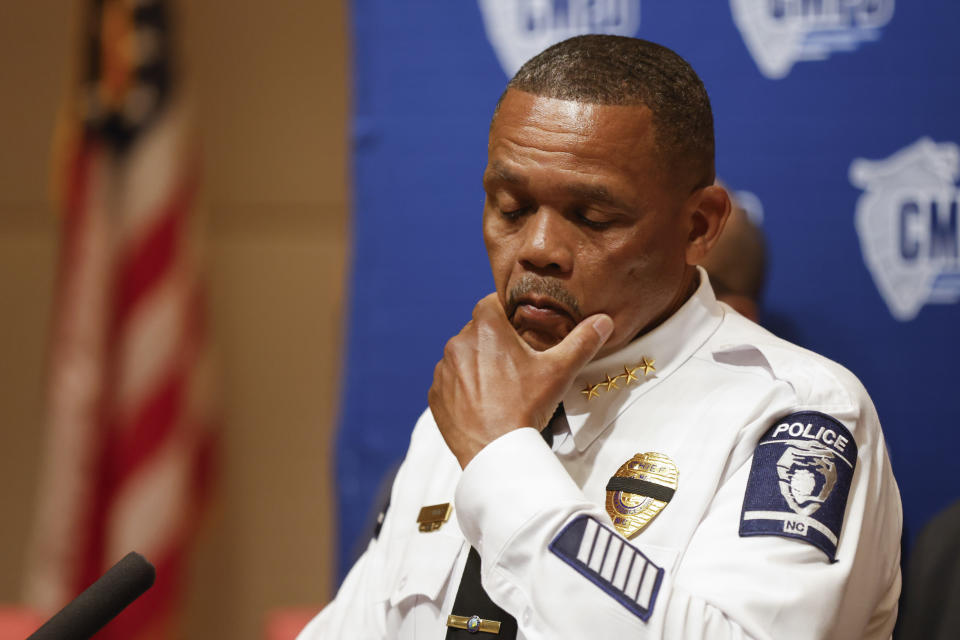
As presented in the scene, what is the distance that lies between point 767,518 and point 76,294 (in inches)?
85.9

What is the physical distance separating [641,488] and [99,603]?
0.53m

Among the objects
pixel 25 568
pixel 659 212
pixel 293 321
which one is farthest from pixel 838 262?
pixel 25 568

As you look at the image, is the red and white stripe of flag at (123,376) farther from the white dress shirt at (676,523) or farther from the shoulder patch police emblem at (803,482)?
the shoulder patch police emblem at (803,482)

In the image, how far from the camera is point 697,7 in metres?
1.78

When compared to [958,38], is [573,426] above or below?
below

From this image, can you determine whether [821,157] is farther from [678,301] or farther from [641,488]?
[641,488]

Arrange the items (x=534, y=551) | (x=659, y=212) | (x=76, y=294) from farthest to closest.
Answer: (x=76, y=294) → (x=659, y=212) → (x=534, y=551)

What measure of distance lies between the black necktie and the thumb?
24 centimetres

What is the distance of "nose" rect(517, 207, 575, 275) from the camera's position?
1.06 m

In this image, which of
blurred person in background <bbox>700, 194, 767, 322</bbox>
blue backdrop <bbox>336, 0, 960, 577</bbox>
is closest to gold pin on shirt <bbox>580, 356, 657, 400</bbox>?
blurred person in background <bbox>700, 194, 767, 322</bbox>

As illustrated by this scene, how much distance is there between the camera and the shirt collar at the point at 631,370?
45.1 inches

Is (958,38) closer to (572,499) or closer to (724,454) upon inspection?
(724,454)

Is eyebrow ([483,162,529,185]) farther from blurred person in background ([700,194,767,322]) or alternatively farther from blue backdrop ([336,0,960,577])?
blue backdrop ([336,0,960,577])

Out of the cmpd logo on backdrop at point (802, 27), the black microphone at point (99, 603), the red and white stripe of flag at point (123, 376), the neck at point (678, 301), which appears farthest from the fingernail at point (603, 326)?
the red and white stripe of flag at point (123, 376)
